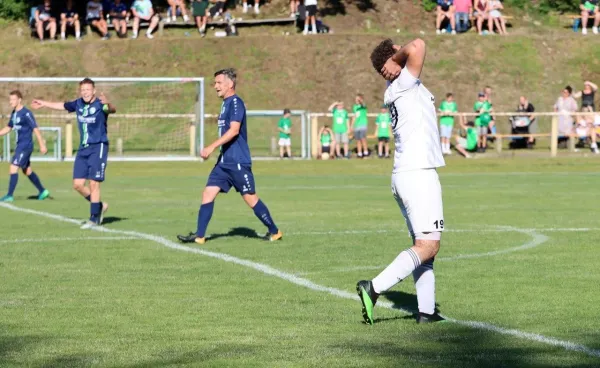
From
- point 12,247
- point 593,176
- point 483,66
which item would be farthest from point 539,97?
point 12,247

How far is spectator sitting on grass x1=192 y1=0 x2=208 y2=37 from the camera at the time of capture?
4747 centimetres

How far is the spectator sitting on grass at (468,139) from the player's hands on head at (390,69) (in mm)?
30262

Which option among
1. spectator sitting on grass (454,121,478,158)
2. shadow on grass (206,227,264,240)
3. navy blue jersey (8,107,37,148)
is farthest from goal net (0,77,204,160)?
shadow on grass (206,227,264,240)

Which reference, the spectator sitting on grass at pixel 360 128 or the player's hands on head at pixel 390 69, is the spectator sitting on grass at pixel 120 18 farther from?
the player's hands on head at pixel 390 69

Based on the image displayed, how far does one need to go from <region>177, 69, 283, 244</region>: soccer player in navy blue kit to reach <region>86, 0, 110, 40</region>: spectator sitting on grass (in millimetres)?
32817

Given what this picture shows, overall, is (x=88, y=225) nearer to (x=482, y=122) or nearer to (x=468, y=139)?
(x=468, y=139)

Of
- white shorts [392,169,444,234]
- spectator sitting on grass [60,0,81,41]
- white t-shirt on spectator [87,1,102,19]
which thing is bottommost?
white shorts [392,169,444,234]

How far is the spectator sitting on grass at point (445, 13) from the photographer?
48.5 m

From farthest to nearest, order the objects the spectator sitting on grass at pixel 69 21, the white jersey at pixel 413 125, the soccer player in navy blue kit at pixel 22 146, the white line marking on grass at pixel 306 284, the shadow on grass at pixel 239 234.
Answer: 1. the spectator sitting on grass at pixel 69 21
2. the soccer player in navy blue kit at pixel 22 146
3. the shadow on grass at pixel 239 234
4. the white jersey at pixel 413 125
5. the white line marking on grass at pixel 306 284

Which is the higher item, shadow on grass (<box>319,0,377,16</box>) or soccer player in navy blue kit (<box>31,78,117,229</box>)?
shadow on grass (<box>319,0,377,16</box>)

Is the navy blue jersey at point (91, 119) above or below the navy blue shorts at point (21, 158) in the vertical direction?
above

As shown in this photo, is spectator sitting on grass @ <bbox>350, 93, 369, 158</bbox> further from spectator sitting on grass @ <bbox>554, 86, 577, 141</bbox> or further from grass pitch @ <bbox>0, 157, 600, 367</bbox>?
grass pitch @ <bbox>0, 157, 600, 367</bbox>

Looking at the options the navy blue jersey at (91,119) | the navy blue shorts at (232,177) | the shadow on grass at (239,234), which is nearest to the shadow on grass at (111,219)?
the navy blue jersey at (91,119)

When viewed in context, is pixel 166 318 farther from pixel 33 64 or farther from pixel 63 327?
pixel 33 64
